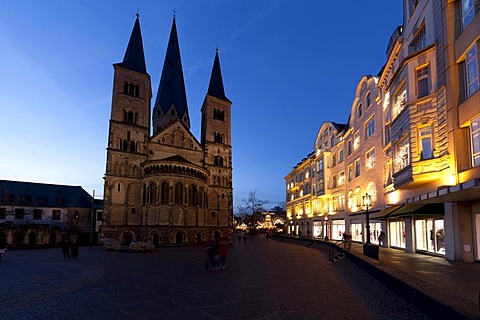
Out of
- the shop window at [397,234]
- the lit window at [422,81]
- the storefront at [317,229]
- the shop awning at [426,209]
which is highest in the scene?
the lit window at [422,81]

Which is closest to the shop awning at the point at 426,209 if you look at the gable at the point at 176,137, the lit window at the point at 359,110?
the lit window at the point at 359,110

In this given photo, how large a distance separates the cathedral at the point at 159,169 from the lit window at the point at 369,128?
2729 centimetres

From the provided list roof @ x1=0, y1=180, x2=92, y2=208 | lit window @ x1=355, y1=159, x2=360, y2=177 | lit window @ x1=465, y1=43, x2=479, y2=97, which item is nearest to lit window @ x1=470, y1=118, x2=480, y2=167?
lit window @ x1=465, y1=43, x2=479, y2=97

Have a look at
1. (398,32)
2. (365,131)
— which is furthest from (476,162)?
(365,131)

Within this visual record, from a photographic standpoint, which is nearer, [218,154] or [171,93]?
[218,154]

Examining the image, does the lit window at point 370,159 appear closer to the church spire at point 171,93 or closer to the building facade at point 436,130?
the building facade at point 436,130

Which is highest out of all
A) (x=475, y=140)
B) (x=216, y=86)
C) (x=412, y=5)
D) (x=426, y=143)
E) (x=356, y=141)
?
(x=216, y=86)

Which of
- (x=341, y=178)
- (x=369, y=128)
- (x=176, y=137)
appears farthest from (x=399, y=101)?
(x=176, y=137)

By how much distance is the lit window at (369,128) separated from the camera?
30.8 metres

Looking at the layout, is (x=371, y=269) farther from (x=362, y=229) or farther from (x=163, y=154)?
(x=163, y=154)

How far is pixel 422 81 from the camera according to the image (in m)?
18.5

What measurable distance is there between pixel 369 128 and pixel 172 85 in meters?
44.5

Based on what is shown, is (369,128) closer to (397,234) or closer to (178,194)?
(397,234)

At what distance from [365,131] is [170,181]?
28404mm
